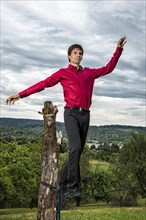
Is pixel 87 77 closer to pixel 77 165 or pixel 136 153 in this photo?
pixel 77 165

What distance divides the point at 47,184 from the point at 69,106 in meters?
1.32

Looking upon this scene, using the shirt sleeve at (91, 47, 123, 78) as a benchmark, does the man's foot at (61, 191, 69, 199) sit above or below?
below

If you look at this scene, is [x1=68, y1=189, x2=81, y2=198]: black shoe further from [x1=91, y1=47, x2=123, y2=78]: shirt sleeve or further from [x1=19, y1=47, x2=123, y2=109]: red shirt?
[x1=91, y1=47, x2=123, y2=78]: shirt sleeve

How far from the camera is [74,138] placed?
5.90m

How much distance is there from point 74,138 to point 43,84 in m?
1.07

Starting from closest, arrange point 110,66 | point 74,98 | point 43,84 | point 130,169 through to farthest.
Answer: point 74,98
point 43,84
point 110,66
point 130,169

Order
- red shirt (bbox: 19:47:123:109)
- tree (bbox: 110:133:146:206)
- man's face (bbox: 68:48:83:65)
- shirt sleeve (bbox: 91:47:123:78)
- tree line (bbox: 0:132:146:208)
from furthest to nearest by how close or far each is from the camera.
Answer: tree (bbox: 110:133:146:206) → tree line (bbox: 0:132:146:208) → shirt sleeve (bbox: 91:47:123:78) → man's face (bbox: 68:48:83:65) → red shirt (bbox: 19:47:123:109)

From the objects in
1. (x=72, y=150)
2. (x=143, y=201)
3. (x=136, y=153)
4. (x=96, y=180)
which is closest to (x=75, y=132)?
(x=72, y=150)

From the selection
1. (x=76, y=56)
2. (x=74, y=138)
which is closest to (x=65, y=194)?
(x=74, y=138)

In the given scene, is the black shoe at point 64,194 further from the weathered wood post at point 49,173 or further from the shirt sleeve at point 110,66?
the shirt sleeve at point 110,66

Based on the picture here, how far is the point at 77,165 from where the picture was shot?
601 cm

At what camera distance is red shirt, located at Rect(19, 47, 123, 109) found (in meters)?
6.03

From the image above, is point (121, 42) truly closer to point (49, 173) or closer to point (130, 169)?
point (49, 173)

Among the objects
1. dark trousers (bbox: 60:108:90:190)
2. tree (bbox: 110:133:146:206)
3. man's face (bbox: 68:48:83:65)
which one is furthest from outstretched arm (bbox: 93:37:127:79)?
tree (bbox: 110:133:146:206)
